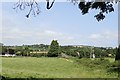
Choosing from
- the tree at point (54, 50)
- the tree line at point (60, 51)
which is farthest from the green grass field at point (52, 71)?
the tree at point (54, 50)

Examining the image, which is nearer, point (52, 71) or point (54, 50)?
point (52, 71)

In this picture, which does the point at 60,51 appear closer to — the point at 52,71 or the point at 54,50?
the point at 54,50

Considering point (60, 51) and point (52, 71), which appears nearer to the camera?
point (52, 71)

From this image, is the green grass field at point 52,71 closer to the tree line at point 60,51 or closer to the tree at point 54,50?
the tree line at point 60,51

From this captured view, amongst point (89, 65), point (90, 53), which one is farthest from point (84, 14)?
point (90, 53)

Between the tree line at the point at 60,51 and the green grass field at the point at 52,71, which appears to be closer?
the green grass field at the point at 52,71

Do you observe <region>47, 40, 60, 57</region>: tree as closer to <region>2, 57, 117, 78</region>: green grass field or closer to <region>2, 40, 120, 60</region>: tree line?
<region>2, 40, 120, 60</region>: tree line

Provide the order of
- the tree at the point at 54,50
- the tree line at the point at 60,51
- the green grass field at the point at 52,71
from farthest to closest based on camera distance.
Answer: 1. the tree at the point at 54,50
2. the tree line at the point at 60,51
3. the green grass field at the point at 52,71

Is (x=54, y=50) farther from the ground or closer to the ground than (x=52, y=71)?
farther from the ground

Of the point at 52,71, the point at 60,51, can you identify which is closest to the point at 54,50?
the point at 60,51

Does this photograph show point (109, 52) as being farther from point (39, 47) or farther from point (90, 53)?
point (39, 47)

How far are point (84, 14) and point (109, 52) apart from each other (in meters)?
59.0

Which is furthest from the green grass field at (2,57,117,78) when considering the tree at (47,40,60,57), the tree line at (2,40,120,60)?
the tree at (47,40,60,57)

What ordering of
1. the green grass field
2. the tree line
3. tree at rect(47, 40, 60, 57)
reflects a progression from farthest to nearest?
tree at rect(47, 40, 60, 57)
the tree line
the green grass field
